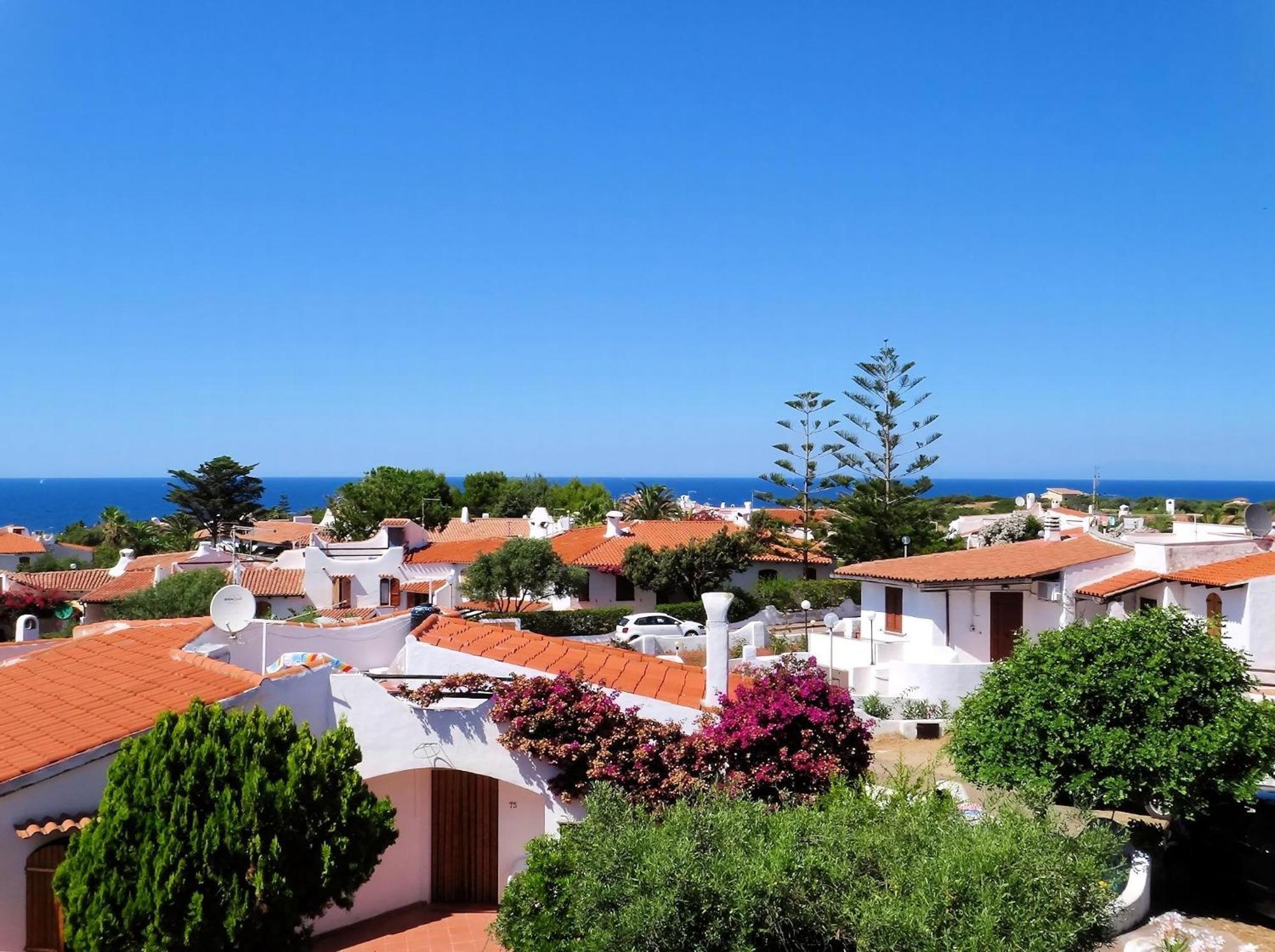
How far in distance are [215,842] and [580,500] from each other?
7475cm

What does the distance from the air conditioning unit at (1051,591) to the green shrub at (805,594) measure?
46.6 feet

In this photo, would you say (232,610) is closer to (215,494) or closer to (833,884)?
(833,884)

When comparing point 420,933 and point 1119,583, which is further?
point 1119,583

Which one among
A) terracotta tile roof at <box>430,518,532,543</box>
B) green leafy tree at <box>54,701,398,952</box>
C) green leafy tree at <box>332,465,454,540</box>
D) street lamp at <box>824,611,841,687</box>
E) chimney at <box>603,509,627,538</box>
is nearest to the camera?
green leafy tree at <box>54,701,398,952</box>

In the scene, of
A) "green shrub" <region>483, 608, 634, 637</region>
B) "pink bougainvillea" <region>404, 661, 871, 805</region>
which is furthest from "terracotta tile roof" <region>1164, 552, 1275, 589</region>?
"green shrub" <region>483, 608, 634, 637</region>

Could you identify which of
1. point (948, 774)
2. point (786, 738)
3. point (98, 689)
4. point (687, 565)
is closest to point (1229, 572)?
point (948, 774)

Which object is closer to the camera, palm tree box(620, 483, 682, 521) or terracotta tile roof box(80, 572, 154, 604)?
terracotta tile roof box(80, 572, 154, 604)

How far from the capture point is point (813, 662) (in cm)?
1062

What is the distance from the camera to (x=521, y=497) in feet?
256

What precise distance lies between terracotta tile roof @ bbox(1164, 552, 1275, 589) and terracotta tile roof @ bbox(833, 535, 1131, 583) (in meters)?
1.64

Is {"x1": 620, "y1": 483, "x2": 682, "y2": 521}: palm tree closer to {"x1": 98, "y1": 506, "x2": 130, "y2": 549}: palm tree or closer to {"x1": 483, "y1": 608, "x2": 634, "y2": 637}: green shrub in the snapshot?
{"x1": 483, "y1": 608, "x2": 634, "y2": 637}: green shrub

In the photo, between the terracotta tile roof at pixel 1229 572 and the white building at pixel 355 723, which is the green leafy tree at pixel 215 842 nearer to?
the white building at pixel 355 723

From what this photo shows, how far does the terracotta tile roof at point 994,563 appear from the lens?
21.5m

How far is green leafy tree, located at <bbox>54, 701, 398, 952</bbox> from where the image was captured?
21.7ft
